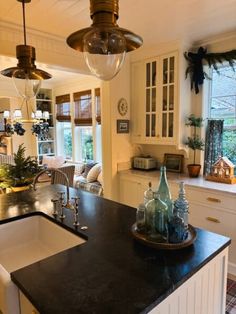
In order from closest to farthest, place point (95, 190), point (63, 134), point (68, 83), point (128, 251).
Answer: point (128, 251) → point (95, 190) → point (68, 83) → point (63, 134)

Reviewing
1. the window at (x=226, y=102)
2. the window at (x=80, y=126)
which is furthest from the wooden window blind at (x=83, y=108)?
the window at (x=226, y=102)

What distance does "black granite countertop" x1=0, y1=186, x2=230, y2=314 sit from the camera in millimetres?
861

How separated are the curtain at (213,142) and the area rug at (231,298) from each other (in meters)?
1.32

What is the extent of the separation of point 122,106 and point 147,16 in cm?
135

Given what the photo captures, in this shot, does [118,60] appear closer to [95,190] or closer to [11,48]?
[11,48]

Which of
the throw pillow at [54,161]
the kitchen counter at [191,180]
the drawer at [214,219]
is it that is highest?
the kitchen counter at [191,180]

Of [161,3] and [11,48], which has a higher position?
[161,3]

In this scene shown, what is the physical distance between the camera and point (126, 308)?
83cm

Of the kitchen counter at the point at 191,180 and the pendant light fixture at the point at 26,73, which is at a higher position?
the pendant light fixture at the point at 26,73

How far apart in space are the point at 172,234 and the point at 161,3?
1.99 metres

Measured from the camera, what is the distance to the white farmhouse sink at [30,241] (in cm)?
154

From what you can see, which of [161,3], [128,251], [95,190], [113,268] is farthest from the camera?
[95,190]

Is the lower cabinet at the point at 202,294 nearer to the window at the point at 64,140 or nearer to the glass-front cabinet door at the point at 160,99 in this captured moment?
the glass-front cabinet door at the point at 160,99

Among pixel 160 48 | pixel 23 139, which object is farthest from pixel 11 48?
pixel 23 139
